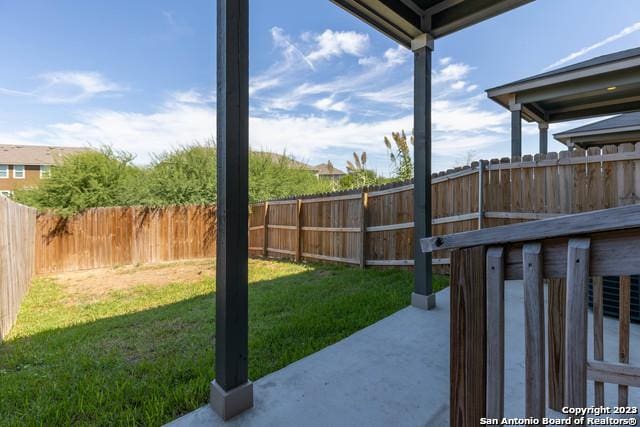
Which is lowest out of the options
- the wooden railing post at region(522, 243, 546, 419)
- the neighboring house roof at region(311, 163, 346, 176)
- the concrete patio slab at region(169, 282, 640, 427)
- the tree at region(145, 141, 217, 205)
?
the concrete patio slab at region(169, 282, 640, 427)

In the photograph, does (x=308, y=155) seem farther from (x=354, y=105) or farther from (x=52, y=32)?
(x=52, y=32)

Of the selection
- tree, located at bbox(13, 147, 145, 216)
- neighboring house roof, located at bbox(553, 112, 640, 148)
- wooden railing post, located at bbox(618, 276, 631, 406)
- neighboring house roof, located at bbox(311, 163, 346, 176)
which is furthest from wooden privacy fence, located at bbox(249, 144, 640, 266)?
neighboring house roof, located at bbox(311, 163, 346, 176)

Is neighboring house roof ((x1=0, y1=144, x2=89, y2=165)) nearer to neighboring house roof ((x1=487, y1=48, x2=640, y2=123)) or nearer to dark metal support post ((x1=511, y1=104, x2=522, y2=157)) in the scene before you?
dark metal support post ((x1=511, y1=104, x2=522, y2=157))

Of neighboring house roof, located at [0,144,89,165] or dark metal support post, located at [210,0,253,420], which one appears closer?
dark metal support post, located at [210,0,253,420]

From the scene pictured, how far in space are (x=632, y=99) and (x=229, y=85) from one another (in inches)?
332

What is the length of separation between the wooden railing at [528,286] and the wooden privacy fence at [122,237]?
8939mm

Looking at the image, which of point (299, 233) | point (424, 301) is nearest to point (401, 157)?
point (299, 233)

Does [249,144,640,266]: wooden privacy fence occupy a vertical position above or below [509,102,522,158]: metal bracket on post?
below

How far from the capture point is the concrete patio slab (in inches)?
69.9

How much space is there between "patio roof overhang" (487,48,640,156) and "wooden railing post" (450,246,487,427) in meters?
6.08

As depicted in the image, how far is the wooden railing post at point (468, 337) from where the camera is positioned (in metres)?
0.94

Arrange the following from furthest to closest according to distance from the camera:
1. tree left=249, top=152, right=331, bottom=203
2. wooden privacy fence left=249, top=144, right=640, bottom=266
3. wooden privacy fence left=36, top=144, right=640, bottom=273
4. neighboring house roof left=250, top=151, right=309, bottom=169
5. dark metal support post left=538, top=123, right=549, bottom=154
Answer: neighboring house roof left=250, top=151, right=309, bottom=169 < tree left=249, top=152, right=331, bottom=203 < dark metal support post left=538, top=123, right=549, bottom=154 < wooden privacy fence left=36, top=144, right=640, bottom=273 < wooden privacy fence left=249, top=144, right=640, bottom=266

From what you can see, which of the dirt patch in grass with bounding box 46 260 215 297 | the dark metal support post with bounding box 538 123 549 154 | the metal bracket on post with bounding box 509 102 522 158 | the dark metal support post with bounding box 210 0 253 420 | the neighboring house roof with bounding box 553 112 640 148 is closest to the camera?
the dark metal support post with bounding box 210 0 253 420

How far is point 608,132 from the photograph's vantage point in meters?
7.49
